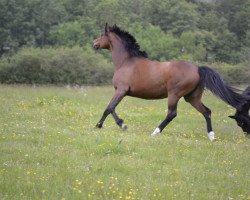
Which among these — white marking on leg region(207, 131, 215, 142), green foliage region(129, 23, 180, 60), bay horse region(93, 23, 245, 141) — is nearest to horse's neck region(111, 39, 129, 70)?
bay horse region(93, 23, 245, 141)

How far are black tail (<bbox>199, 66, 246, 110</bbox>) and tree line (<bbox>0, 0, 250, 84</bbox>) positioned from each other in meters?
60.3

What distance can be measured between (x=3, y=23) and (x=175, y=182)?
7308cm

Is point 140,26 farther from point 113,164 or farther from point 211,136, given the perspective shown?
point 113,164

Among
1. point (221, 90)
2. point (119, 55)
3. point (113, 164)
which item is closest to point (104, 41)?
point (119, 55)

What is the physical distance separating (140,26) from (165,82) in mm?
69693

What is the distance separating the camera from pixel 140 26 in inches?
3199

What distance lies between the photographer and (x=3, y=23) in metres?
76.6

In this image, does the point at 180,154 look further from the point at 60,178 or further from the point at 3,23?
the point at 3,23

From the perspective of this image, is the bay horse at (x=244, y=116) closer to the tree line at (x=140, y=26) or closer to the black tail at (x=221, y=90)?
the black tail at (x=221, y=90)

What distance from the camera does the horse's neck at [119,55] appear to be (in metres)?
13.6

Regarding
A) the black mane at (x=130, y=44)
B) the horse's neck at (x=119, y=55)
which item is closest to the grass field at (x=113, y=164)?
the horse's neck at (x=119, y=55)

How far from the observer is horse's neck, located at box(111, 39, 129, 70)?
44.5 ft

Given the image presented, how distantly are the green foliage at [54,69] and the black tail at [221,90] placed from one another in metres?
37.8

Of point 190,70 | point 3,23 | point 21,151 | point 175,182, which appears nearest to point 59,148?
point 21,151
